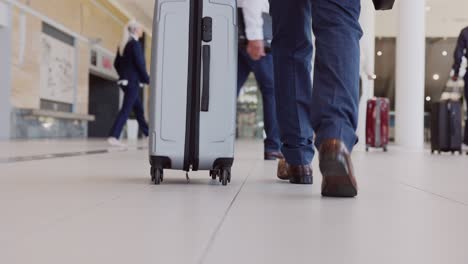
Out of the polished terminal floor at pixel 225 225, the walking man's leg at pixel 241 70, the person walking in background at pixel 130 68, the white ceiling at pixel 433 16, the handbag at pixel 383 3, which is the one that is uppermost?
the white ceiling at pixel 433 16

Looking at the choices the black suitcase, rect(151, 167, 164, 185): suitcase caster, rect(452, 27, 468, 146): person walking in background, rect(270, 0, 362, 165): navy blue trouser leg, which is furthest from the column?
rect(270, 0, 362, 165): navy blue trouser leg

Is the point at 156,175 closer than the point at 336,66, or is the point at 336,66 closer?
the point at 336,66

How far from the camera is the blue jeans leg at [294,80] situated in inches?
102

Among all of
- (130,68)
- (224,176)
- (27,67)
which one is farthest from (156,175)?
(27,67)

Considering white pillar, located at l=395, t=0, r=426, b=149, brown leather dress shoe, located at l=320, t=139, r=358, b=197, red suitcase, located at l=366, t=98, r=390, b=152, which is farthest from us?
white pillar, located at l=395, t=0, r=426, b=149

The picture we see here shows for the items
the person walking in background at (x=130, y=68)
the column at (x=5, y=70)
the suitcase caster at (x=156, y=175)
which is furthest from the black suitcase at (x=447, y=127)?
the column at (x=5, y=70)

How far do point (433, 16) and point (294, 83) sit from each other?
2081cm

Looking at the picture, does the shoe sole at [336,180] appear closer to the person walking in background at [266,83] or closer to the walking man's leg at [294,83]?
the walking man's leg at [294,83]

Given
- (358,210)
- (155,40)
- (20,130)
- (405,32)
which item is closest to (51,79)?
(20,130)

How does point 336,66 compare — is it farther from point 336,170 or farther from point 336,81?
point 336,170

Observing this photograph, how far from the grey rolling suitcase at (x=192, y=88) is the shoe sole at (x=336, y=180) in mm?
623

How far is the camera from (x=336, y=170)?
1929mm

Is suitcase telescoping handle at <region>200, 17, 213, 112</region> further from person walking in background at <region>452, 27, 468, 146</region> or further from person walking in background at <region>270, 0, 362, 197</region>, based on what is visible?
person walking in background at <region>452, 27, 468, 146</region>

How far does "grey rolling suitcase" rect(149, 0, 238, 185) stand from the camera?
247 cm
